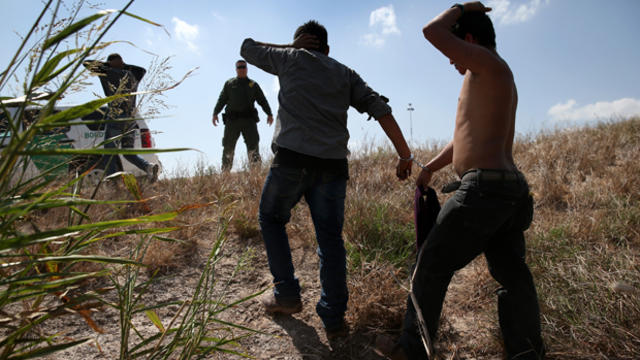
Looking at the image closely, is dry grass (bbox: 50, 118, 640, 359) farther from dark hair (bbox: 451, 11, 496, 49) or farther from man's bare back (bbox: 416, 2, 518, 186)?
dark hair (bbox: 451, 11, 496, 49)

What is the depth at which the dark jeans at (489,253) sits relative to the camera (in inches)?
64.9

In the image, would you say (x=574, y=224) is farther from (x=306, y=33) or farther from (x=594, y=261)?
(x=306, y=33)

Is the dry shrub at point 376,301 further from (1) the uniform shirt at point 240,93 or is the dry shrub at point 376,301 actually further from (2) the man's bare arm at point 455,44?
(1) the uniform shirt at point 240,93

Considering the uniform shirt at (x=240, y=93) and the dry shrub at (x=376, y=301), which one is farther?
the uniform shirt at (x=240, y=93)

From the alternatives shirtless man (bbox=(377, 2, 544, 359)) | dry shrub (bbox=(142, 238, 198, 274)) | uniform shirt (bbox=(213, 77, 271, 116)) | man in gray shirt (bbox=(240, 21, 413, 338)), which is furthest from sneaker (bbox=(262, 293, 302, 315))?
uniform shirt (bbox=(213, 77, 271, 116))

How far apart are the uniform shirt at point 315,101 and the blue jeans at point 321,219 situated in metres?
0.17

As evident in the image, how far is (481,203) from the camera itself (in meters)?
1.64

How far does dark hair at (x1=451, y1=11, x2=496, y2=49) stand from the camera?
1831 millimetres

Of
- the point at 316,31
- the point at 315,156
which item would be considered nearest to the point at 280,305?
the point at 315,156

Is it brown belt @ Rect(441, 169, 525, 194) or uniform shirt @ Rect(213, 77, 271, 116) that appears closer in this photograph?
brown belt @ Rect(441, 169, 525, 194)

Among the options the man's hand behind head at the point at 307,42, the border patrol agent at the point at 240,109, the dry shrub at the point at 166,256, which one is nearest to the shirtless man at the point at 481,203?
the man's hand behind head at the point at 307,42

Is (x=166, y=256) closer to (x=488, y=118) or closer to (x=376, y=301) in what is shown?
(x=376, y=301)

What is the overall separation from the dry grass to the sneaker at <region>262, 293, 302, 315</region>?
14.5 inches

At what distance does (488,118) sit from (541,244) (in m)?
1.72
